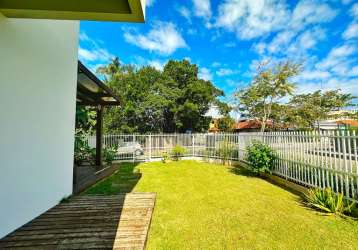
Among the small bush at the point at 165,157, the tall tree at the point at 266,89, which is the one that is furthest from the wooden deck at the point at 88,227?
the tall tree at the point at 266,89

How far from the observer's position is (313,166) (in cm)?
458

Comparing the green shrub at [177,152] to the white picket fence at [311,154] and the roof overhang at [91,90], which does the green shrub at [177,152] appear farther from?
the roof overhang at [91,90]

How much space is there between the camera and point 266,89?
1817 cm

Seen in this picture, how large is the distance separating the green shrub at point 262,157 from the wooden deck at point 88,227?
14.5 ft

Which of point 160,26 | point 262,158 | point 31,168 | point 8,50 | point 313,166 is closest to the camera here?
point 8,50

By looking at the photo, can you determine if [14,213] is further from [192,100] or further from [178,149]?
[192,100]

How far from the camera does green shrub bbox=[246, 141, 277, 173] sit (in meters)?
6.37

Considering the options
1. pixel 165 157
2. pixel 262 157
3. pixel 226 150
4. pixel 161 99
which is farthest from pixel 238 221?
pixel 161 99

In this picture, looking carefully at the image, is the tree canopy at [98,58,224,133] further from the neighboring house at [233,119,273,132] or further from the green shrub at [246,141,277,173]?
the green shrub at [246,141,277,173]

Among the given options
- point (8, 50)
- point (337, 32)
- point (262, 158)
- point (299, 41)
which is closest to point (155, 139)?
point (262, 158)

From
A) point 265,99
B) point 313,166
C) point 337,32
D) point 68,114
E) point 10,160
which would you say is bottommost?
point 313,166

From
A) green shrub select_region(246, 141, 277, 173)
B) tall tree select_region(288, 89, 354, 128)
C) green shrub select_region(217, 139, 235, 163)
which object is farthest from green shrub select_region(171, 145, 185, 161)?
tall tree select_region(288, 89, 354, 128)

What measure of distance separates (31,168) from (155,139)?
8.36 meters

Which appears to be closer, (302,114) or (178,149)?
(178,149)
